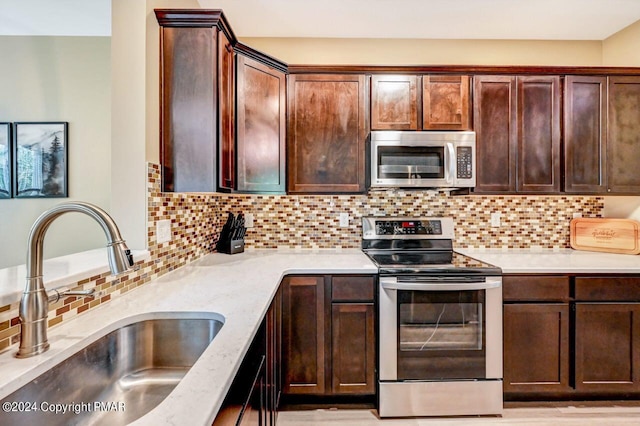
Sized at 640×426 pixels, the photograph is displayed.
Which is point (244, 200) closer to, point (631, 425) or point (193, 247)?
point (193, 247)

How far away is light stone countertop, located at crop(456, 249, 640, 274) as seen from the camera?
6.29ft

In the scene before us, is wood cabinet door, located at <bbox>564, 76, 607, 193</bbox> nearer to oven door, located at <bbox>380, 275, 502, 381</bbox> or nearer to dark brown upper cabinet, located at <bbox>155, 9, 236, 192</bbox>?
oven door, located at <bbox>380, 275, 502, 381</bbox>

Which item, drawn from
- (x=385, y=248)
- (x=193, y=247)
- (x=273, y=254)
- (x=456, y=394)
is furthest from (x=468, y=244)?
(x=193, y=247)

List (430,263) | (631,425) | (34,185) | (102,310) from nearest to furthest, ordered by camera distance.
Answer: (102,310) < (631,425) < (430,263) < (34,185)

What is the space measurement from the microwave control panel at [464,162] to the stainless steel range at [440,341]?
68 cm

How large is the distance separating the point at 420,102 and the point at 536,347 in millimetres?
1807

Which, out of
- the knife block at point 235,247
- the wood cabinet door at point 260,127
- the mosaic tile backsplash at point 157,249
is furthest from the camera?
the knife block at point 235,247

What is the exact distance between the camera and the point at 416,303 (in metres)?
1.89

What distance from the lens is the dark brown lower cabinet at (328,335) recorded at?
1920 mm

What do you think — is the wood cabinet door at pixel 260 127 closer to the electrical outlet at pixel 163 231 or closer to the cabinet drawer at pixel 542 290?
the electrical outlet at pixel 163 231

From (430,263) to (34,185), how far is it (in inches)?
116

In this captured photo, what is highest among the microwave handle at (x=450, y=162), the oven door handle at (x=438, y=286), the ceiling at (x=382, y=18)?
the ceiling at (x=382, y=18)

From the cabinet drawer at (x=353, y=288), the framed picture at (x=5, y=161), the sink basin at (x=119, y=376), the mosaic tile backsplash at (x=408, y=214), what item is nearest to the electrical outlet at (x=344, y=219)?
the mosaic tile backsplash at (x=408, y=214)

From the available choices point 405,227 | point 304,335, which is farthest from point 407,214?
point 304,335
